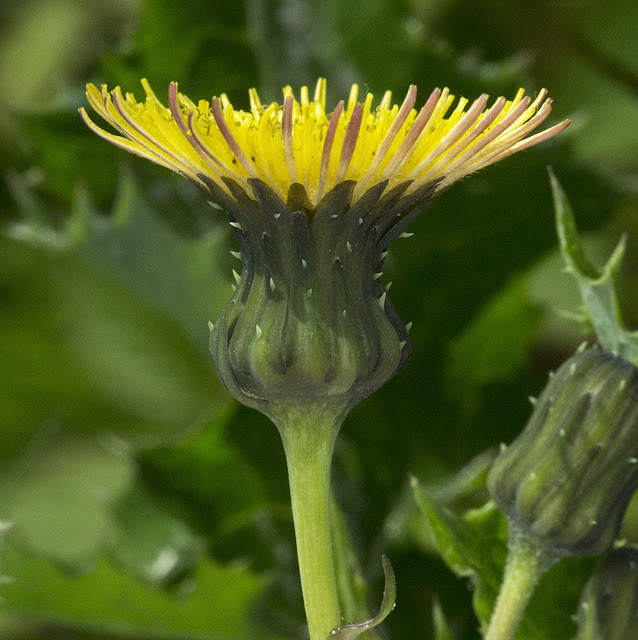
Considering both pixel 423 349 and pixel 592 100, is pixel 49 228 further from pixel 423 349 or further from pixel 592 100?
pixel 592 100

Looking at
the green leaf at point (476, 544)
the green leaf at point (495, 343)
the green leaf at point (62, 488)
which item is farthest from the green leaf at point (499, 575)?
the green leaf at point (62, 488)

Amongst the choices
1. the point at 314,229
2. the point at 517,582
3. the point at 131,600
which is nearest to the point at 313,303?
the point at 314,229

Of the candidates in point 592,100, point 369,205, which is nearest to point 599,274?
point 369,205

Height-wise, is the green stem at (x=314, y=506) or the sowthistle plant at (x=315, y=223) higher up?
the sowthistle plant at (x=315, y=223)

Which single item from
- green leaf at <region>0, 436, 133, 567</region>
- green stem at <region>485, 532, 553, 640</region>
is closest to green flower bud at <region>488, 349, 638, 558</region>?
green stem at <region>485, 532, 553, 640</region>

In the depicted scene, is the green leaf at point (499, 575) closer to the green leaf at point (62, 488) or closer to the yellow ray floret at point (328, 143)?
the yellow ray floret at point (328, 143)

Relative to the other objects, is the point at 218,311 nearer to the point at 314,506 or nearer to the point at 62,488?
the point at 314,506

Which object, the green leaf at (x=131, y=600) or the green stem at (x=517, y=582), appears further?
the green leaf at (x=131, y=600)

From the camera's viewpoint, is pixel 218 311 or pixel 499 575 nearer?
pixel 499 575
